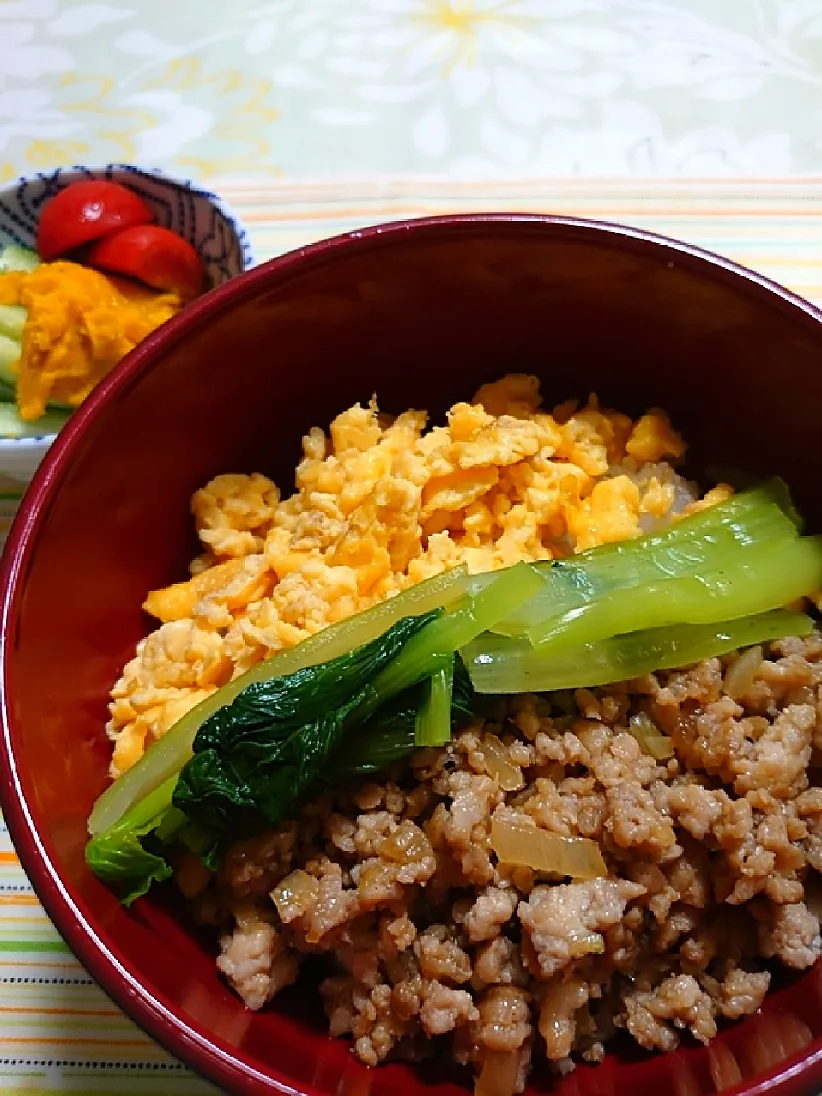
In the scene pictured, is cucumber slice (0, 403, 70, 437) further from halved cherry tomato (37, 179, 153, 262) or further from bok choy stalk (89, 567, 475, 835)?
bok choy stalk (89, 567, 475, 835)

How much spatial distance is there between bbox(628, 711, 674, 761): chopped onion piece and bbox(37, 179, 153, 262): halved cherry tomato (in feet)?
5.45

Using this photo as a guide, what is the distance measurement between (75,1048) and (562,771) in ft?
3.04

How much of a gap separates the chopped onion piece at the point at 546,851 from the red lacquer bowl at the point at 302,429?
0.29 metres

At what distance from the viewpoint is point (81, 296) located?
7.23 ft

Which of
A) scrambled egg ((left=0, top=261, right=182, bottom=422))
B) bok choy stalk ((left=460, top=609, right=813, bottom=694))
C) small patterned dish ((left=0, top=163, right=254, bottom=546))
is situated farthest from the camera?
small patterned dish ((left=0, top=163, right=254, bottom=546))

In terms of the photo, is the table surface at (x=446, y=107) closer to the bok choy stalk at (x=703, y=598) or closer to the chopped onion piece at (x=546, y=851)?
the bok choy stalk at (x=703, y=598)

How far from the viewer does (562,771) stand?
145 centimetres

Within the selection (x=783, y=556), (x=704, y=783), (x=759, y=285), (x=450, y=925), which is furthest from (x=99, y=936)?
(x=759, y=285)

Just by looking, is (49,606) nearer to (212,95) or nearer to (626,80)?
(212,95)

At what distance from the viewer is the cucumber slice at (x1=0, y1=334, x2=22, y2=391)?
7.57 feet

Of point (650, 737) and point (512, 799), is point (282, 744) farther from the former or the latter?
point (650, 737)

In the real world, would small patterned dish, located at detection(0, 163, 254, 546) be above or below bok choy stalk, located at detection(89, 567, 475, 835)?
above

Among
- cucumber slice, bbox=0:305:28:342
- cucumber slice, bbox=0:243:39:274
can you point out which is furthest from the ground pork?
cucumber slice, bbox=0:243:39:274

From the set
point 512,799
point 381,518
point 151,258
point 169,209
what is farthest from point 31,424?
point 512,799
